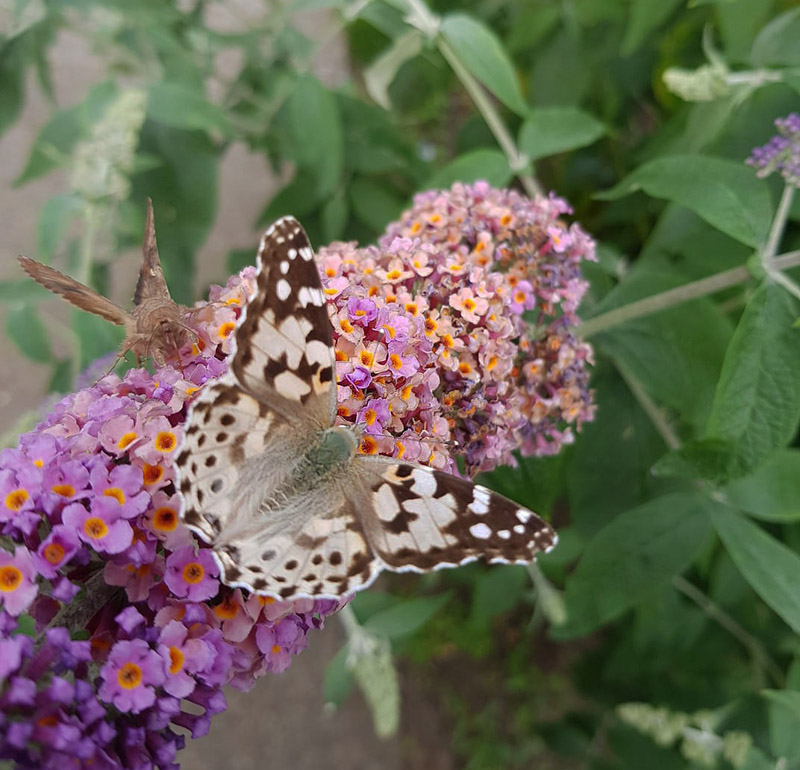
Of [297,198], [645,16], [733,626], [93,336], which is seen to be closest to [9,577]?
[93,336]

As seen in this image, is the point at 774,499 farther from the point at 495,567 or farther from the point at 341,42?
the point at 341,42

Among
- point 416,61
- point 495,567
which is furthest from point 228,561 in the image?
point 416,61

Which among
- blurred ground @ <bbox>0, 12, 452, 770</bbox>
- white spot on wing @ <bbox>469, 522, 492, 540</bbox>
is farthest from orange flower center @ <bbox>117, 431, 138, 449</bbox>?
blurred ground @ <bbox>0, 12, 452, 770</bbox>

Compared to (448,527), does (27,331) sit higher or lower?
lower

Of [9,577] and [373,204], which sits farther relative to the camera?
[373,204]

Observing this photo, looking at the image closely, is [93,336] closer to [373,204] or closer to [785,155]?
[373,204]
